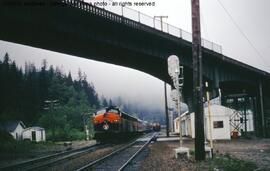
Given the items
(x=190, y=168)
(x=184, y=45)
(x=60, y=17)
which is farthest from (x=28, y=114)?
(x=190, y=168)

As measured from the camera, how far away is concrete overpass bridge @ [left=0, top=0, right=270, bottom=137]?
2466 centimetres

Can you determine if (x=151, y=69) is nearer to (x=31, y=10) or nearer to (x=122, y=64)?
(x=122, y=64)

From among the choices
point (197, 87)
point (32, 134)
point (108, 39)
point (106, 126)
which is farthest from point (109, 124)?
point (32, 134)

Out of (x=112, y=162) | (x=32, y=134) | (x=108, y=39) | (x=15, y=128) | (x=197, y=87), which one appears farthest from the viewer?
(x=32, y=134)

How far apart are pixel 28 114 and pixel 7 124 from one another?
23.4m

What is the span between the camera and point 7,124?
78.8 m

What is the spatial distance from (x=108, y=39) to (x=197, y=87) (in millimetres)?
17414

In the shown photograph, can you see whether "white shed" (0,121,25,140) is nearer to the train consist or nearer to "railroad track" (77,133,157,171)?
the train consist

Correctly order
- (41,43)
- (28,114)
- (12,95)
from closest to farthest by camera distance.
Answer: (41,43) → (12,95) → (28,114)

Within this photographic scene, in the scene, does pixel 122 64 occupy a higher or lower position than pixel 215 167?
higher

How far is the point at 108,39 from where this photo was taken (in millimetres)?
31281

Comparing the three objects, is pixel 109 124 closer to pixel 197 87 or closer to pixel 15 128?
pixel 197 87

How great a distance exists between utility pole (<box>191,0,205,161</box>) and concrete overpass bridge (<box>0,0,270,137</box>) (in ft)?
40.0

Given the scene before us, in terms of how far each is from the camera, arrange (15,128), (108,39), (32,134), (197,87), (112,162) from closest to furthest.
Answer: (197,87) < (112,162) < (108,39) < (15,128) < (32,134)
